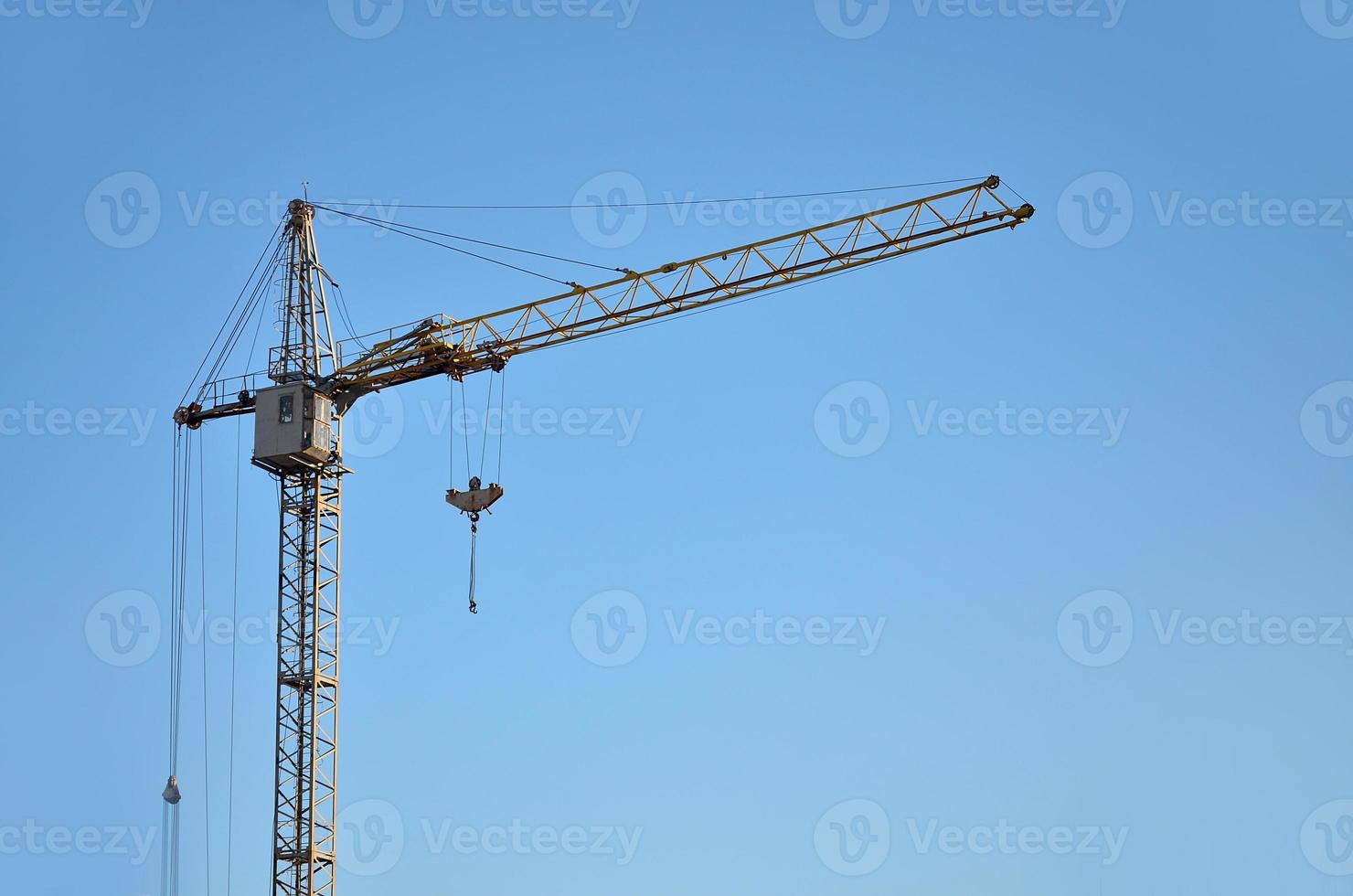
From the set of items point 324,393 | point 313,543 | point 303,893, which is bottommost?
point 303,893

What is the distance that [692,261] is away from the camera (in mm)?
78688

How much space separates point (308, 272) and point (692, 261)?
1377 centimetres

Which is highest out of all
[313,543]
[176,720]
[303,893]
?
[313,543]

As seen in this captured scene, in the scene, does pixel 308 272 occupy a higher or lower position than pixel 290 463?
higher

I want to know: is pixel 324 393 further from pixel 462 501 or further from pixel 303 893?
pixel 303 893

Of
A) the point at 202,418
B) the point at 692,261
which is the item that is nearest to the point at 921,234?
the point at 692,261

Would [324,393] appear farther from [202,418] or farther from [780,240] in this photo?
[780,240]

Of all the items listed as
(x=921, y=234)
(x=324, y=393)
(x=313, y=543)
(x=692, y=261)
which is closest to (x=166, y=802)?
(x=313, y=543)

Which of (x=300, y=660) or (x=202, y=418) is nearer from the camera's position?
(x=300, y=660)

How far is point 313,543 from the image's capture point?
76562 mm

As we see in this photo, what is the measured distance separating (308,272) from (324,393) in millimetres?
4781

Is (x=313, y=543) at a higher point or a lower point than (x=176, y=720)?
higher

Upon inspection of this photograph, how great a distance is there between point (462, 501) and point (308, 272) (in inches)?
404

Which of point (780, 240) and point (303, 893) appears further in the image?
point (780, 240)
